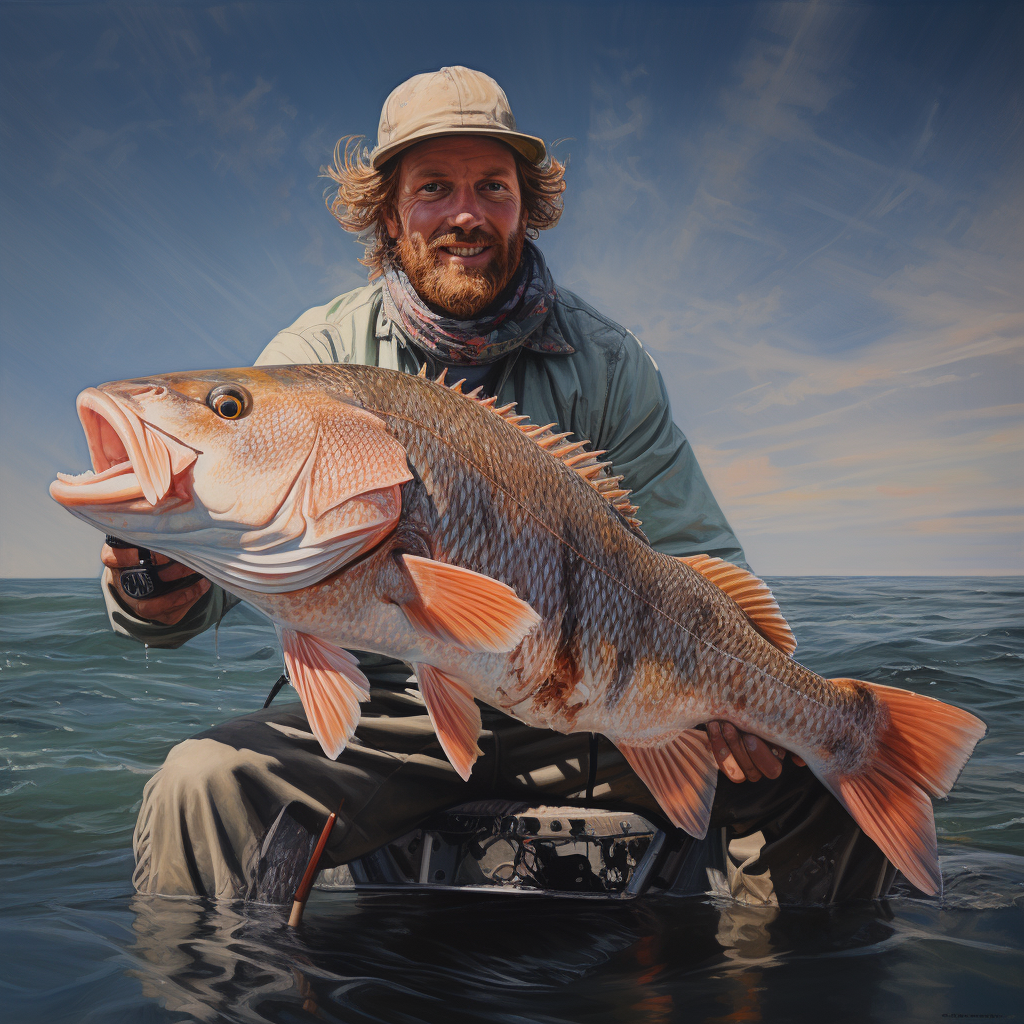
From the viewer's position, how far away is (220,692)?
8992 millimetres

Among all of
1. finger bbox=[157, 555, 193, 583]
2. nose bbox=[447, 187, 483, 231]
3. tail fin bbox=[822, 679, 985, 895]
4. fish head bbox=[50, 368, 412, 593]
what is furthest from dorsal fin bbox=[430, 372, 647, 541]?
nose bbox=[447, 187, 483, 231]

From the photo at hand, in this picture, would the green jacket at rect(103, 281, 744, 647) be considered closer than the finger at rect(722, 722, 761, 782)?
No

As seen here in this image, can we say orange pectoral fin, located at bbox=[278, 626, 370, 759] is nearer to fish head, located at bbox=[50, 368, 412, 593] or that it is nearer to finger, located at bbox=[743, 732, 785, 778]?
fish head, located at bbox=[50, 368, 412, 593]

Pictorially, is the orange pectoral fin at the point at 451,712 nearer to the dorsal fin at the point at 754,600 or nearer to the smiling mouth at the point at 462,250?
the dorsal fin at the point at 754,600

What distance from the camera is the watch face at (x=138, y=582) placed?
246 centimetres

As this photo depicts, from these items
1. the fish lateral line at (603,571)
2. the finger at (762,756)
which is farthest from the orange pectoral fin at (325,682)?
the finger at (762,756)

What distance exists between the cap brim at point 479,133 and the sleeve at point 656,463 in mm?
971

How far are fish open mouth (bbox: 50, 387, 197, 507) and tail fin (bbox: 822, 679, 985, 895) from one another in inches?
84.0

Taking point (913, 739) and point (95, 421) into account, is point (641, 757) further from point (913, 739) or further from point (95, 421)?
point (95, 421)

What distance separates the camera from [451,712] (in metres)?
2.08

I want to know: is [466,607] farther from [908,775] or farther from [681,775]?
[908,775]

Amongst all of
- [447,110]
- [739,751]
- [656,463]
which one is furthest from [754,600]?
[447,110]

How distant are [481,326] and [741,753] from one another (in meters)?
1.96

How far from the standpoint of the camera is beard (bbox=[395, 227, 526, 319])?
3.29 metres
